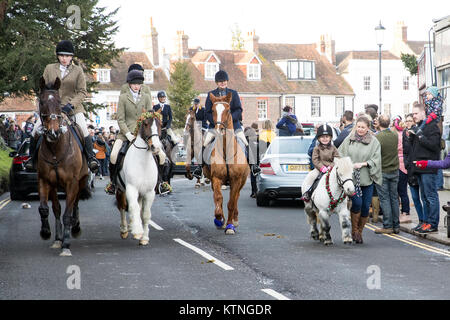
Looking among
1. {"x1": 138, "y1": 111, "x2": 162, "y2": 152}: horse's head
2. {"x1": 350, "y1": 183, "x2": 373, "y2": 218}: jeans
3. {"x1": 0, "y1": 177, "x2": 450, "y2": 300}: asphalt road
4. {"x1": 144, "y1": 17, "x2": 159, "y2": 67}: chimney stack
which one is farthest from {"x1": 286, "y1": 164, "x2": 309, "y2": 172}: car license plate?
{"x1": 144, "y1": 17, "x2": 159, "y2": 67}: chimney stack

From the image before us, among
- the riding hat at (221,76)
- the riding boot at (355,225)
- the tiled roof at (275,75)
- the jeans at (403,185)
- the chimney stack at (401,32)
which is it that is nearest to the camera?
the riding boot at (355,225)

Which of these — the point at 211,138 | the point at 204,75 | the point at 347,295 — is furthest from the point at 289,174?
the point at 204,75

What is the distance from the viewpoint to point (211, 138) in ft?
46.7

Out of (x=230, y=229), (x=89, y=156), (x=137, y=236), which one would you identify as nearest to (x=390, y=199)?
(x=230, y=229)

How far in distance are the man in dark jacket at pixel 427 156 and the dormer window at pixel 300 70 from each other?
72.8 meters

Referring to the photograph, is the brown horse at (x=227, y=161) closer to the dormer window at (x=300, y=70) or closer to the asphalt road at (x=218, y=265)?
the asphalt road at (x=218, y=265)

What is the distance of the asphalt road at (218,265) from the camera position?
887 cm

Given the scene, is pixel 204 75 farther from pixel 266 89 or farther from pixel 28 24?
pixel 28 24

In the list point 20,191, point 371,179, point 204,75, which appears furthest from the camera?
point 204,75

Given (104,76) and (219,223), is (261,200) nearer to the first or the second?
(219,223)

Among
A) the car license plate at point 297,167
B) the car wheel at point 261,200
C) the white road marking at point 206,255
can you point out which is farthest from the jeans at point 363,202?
the car wheel at point 261,200

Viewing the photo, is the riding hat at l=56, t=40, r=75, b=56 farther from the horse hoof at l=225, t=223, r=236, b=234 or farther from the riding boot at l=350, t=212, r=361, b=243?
the riding boot at l=350, t=212, r=361, b=243

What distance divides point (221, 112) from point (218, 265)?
378cm

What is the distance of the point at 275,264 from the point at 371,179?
362cm
